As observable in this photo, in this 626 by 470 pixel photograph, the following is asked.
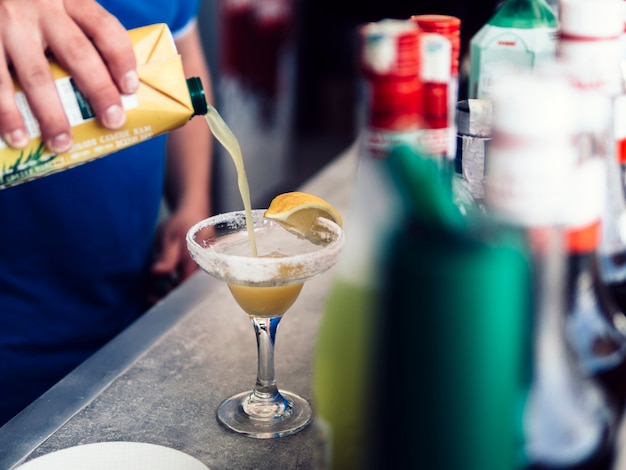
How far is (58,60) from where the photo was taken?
0.87 meters

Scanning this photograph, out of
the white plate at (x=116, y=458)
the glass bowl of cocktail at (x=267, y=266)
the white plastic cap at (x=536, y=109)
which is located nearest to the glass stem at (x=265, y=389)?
the glass bowl of cocktail at (x=267, y=266)

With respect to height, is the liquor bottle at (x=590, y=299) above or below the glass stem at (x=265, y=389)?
above

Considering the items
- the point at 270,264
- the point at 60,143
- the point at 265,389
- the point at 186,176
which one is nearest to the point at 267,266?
the point at 270,264

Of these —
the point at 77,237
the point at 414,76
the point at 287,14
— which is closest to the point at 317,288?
the point at 77,237

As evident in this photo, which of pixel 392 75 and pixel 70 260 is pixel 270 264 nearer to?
pixel 392 75

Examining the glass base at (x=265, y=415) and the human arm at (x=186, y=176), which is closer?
the glass base at (x=265, y=415)

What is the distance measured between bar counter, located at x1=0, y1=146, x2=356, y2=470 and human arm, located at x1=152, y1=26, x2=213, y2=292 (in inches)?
16.7

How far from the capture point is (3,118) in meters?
0.82

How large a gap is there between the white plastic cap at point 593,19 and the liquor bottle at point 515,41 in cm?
17

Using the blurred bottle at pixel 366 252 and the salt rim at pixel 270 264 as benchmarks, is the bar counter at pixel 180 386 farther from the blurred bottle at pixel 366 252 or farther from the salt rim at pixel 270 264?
the blurred bottle at pixel 366 252

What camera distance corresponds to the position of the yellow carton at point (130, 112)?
855mm

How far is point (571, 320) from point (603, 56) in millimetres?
219

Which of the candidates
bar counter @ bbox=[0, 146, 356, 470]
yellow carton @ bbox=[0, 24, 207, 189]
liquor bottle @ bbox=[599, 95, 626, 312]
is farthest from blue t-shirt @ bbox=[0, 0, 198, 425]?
liquor bottle @ bbox=[599, 95, 626, 312]

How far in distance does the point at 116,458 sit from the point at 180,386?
187mm
